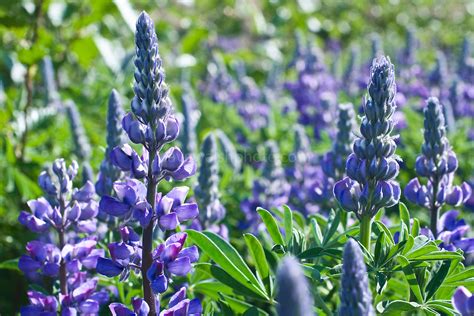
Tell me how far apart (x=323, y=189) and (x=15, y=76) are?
2454mm

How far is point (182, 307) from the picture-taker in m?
1.62

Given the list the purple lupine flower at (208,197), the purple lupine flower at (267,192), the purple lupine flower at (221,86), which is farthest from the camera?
the purple lupine flower at (221,86)

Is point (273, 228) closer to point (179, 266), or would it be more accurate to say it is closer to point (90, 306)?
point (179, 266)

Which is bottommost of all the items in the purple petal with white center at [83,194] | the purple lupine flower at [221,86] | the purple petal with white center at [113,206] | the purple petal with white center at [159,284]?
the purple petal with white center at [159,284]

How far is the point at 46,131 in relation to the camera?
13.5 feet

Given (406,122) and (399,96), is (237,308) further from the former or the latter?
(399,96)

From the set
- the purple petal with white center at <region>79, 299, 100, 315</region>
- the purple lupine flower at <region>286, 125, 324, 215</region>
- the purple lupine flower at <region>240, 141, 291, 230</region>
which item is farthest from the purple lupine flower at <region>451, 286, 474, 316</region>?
the purple lupine flower at <region>286, 125, 324, 215</region>

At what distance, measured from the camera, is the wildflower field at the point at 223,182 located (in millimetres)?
1652

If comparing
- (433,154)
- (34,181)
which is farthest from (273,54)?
(433,154)

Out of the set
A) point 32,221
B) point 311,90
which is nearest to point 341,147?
point 32,221

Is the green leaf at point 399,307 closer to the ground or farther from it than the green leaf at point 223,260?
closer to the ground

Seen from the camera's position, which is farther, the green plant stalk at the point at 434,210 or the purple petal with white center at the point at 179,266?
the green plant stalk at the point at 434,210

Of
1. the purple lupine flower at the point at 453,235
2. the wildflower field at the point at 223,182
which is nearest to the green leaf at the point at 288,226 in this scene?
the wildflower field at the point at 223,182

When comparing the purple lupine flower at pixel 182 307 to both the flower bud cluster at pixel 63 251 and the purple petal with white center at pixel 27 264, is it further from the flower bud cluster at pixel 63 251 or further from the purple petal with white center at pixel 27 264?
the purple petal with white center at pixel 27 264
